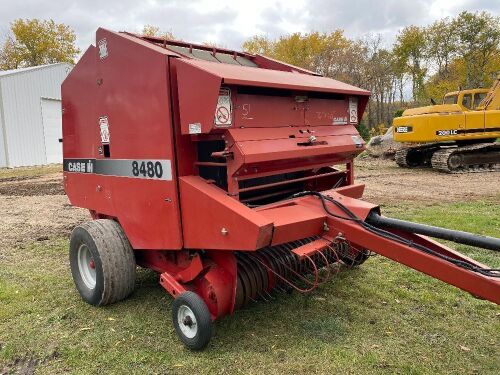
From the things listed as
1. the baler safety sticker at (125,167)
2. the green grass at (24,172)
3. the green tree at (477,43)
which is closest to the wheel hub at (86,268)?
the baler safety sticker at (125,167)

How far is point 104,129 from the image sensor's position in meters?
3.83

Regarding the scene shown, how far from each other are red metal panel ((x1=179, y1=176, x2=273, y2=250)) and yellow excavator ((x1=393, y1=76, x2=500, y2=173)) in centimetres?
1146

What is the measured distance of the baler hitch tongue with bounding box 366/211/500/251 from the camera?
7.85 ft

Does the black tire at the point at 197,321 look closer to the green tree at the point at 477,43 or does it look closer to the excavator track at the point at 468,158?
the excavator track at the point at 468,158

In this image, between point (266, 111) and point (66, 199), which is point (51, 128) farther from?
point (266, 111)

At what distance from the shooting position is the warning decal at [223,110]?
2.96 m

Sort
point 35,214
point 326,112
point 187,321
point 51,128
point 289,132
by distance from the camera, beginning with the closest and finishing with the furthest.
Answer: point 187,321 < point 289,132 < point 326,112 < point 35,214 < point 51,128

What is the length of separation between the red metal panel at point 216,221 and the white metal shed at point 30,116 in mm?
20197

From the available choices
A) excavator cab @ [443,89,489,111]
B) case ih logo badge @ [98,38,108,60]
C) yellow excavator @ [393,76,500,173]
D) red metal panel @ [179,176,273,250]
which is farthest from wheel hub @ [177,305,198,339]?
excavator cab @ [443,89,489,111]

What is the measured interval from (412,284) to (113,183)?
2878 mm

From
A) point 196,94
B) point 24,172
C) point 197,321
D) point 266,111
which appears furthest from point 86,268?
point 24,172

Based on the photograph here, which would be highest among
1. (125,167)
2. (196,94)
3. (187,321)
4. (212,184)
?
(196,94)

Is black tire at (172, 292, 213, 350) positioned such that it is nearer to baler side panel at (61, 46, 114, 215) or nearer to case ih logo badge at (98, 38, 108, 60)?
baler side panel at (61, 46, 114, 215)

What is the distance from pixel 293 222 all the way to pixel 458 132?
12.2 meters
